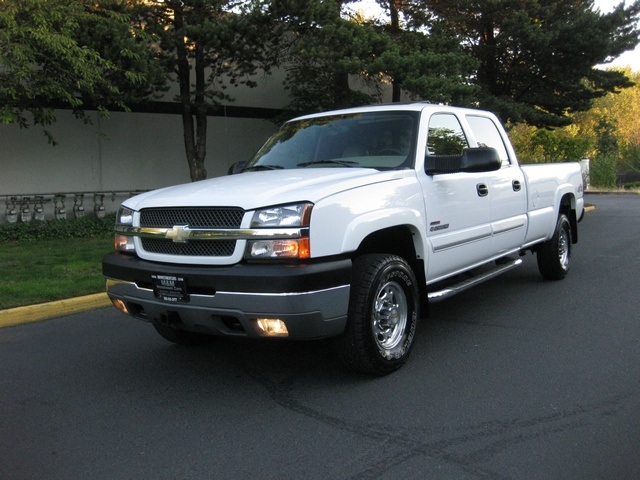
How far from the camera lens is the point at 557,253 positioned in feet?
25.1

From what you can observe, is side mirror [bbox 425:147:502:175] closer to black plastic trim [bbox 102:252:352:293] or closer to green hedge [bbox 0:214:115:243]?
black plastic trim [bbox 102:252:352:293]

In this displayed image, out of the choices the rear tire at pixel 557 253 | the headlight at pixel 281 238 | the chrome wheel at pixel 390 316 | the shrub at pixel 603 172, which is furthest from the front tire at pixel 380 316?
the shrub at pixel 603 172

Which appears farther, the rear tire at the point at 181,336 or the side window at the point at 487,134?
the side window at the point at 487,134

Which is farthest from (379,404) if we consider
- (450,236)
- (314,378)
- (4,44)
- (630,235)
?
(630,235)

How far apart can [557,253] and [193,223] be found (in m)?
5.18

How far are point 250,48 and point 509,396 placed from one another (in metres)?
10.9

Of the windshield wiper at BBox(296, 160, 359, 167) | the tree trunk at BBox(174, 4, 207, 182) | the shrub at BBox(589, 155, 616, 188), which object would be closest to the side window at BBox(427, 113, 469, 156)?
the windshield wiper at BBox(296, 160, 359, 167)

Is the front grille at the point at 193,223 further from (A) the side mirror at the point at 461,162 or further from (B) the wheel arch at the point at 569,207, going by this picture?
(B) the wheel arch at the point at 569,207

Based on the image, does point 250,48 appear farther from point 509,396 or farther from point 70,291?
point 509,396

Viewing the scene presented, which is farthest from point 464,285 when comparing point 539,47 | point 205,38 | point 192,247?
point 539,47

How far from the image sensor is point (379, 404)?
399cm

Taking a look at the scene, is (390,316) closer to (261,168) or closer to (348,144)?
(348,144)

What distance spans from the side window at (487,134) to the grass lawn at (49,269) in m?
4.76

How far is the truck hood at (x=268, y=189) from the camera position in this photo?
3.91 m
